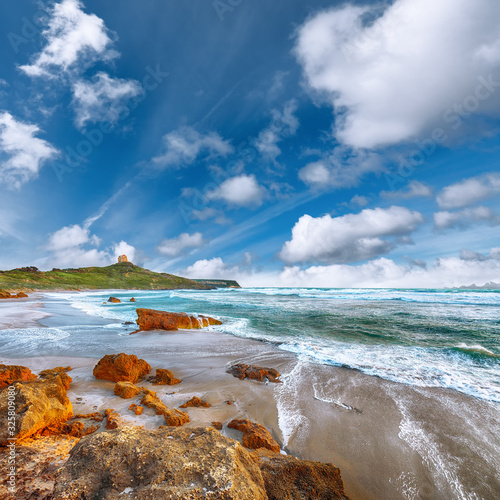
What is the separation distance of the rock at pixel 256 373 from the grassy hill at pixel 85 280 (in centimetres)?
6611

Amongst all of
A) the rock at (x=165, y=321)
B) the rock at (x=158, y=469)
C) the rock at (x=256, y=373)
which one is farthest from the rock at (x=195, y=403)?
the rock at (x=165, y=321)

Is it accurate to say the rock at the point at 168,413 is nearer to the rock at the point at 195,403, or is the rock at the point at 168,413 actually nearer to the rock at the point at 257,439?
the rock at the point at 195,403

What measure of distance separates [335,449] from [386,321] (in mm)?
15118

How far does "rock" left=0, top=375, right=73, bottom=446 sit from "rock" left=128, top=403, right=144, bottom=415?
0.96 meters

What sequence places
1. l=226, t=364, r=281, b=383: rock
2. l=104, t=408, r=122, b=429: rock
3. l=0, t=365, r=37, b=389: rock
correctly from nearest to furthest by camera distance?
l=104, t=408, r=122, b=429: rock
l=0, t=365, r=37, b=389: rock
l=226, t=364, r=281, b=383: rock

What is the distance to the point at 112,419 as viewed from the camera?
4.12 meters

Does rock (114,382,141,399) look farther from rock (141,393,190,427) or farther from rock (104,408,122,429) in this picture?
rock (104,408,122,429)

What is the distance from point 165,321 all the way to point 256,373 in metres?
9.44

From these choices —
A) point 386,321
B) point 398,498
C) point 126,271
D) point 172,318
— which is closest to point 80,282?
point 126,271

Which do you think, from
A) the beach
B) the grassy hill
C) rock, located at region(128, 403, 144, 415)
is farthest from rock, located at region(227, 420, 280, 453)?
the grassy hill

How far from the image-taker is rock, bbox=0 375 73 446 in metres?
Result: 3.28

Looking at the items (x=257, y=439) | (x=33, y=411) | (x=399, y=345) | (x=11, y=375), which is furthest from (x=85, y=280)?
(x=257, y=439)

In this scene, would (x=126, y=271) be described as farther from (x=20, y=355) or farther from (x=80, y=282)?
(x=20, y=355)

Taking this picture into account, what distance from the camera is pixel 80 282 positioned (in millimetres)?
86250
